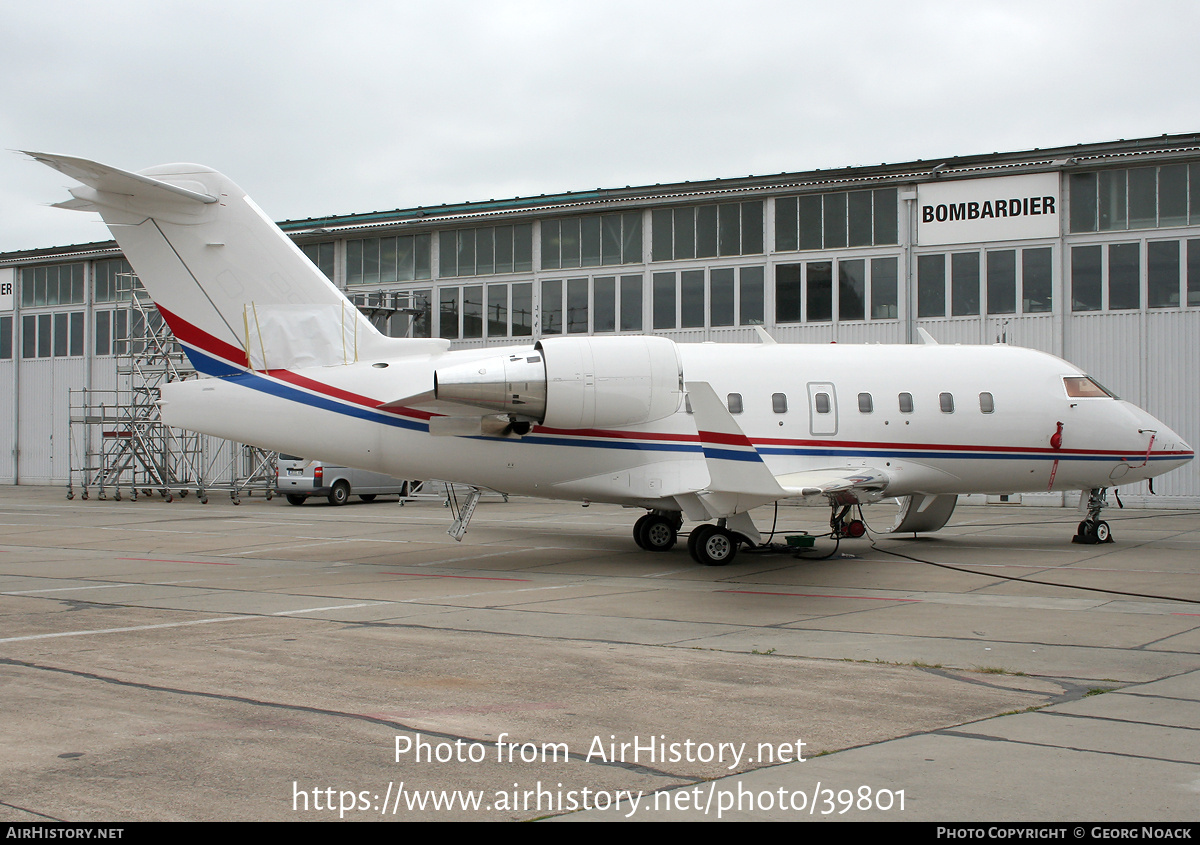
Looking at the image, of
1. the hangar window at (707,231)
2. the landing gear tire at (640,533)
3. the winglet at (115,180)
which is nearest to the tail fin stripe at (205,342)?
the winglet at (115,180)

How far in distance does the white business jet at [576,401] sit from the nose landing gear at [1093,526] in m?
1.01

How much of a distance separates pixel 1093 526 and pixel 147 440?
3288 cm

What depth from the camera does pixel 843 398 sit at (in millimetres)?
16812

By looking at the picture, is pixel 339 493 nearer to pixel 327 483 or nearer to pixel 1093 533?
pixel 327 483

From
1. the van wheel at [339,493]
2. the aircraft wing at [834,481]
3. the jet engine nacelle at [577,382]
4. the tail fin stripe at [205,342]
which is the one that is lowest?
the van wheel at [339,493]

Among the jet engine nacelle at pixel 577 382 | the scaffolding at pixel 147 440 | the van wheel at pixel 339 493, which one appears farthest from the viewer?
the scaffolding at pixel 147 440

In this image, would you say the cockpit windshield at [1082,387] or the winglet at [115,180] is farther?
the cockpit windshield at [1082,387]

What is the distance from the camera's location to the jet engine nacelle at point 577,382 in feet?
47.8

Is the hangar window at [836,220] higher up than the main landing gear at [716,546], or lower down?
higher up

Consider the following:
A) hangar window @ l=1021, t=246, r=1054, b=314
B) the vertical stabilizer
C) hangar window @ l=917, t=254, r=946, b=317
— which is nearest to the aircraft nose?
hangar window @ l=1021, t=246, r=1054, b=314

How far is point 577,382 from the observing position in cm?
1489

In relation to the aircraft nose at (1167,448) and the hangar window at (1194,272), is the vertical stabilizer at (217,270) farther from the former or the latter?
the hangar window at (1194,272)

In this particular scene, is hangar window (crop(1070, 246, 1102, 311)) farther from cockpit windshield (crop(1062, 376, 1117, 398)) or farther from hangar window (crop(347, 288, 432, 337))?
hangar window (crop(347, 288, 432, 337))

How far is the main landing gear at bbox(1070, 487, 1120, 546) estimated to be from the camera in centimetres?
1858
